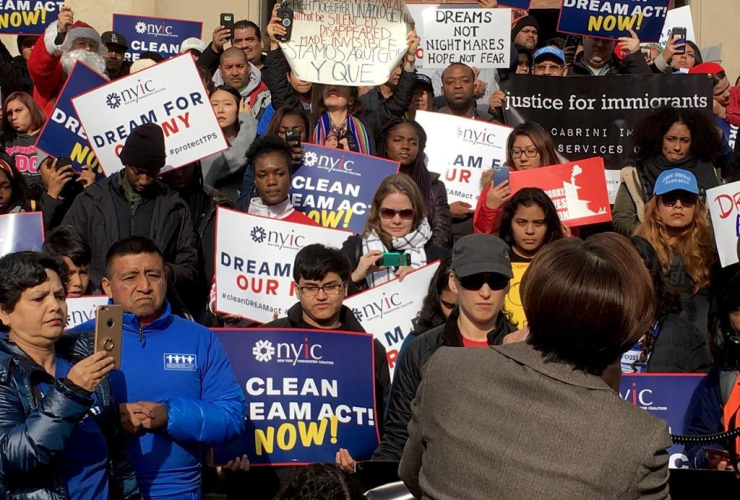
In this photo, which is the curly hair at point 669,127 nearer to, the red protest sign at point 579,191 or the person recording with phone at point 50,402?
the red protest sign at point 579,191

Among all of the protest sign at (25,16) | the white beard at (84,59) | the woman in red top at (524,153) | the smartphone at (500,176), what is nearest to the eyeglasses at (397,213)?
the woman in red top at (524,153)

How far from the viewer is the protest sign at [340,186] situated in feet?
28.3

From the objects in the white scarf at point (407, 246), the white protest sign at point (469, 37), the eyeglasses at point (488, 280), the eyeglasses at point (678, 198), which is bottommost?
the white scarf at point (407, 246)

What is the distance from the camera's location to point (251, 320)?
7.46 m

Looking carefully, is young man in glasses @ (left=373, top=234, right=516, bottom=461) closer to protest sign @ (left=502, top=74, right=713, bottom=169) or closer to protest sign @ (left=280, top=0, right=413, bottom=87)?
protest sign @ (left=280, top=0, right=413, bottom=87)

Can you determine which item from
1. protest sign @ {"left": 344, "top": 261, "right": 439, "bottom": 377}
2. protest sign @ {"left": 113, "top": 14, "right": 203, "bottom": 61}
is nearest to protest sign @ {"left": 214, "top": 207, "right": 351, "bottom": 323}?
protest sign @ {"left": 344, "top": 261, "right": 439, "bottom": 377}

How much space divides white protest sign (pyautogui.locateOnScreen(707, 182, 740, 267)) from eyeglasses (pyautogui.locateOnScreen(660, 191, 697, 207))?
19 centimetres

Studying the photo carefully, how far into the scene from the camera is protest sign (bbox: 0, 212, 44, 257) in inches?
292

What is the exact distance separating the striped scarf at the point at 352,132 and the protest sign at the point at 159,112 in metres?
0.94

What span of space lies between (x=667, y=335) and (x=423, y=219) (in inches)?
76.3

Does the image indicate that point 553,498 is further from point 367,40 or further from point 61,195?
point 367,40

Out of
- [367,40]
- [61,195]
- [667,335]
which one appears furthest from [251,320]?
[367,40]

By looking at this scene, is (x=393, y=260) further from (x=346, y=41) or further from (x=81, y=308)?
(x=346, y=41)

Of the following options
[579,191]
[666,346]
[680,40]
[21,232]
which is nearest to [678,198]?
[579,191]
